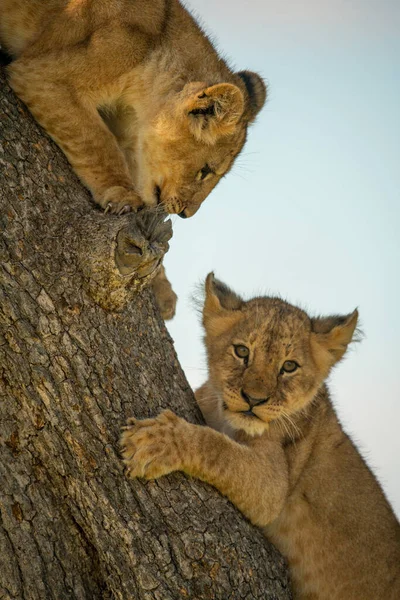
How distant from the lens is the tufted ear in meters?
5.74

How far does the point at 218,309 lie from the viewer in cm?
510

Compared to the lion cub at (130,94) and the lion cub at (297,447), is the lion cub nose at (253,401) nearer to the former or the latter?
the lion cub at (297,447)

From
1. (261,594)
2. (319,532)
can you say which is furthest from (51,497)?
(319,532)

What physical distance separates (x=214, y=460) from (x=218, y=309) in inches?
56.3

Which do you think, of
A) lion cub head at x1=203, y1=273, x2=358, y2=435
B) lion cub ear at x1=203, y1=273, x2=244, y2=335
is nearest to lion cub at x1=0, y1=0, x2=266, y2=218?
lion cub ear at x1=203, y1=273, x2=244, y2=335

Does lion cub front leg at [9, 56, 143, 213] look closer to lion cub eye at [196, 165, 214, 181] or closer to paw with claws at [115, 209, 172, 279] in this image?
paw with claws at [115, 209, 172, 279]

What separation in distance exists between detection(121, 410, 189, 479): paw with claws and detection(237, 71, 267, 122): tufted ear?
2.82m

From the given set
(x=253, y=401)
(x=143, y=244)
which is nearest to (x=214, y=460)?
(x=253, y=401)

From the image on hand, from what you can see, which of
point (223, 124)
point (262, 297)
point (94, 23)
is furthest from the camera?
point (262, 297)

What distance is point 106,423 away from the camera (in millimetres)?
3346

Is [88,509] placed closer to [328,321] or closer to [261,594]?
[261,594]

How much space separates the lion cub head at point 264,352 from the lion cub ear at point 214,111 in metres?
0.98

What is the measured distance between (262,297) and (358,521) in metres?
1.66

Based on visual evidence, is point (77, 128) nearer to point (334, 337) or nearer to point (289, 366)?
point (289, 366)
